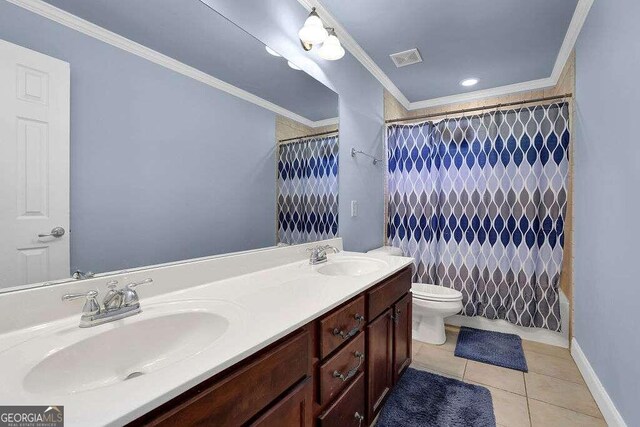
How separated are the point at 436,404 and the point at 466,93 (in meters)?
3.08

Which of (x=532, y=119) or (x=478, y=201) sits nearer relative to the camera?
(x=532, y=119)

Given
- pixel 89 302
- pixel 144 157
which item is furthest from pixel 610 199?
pixel 89 302

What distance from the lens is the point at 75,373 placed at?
69 centimetres

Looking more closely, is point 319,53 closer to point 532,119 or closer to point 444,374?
point 532,119

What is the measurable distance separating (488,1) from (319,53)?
43.2 inches

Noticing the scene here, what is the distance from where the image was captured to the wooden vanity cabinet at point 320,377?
24.1 inches

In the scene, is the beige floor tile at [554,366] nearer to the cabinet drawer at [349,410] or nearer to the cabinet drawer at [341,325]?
the cabinet drawer at [349,410]

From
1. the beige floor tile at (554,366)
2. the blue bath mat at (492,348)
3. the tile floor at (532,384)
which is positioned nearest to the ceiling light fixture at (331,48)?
the tile floor at (532,384)

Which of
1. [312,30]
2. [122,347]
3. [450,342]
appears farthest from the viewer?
[450,342]

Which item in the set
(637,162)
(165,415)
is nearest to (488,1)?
(637,162)

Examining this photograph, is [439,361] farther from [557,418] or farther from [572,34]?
[572,34]

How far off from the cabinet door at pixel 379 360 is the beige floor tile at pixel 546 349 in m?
1.45

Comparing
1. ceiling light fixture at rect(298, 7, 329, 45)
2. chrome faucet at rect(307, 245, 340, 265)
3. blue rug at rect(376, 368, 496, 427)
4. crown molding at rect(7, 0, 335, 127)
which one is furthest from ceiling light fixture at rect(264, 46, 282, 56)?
blue rug at rect(376, 368, 496, 427)

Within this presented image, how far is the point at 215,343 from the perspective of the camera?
698mm
